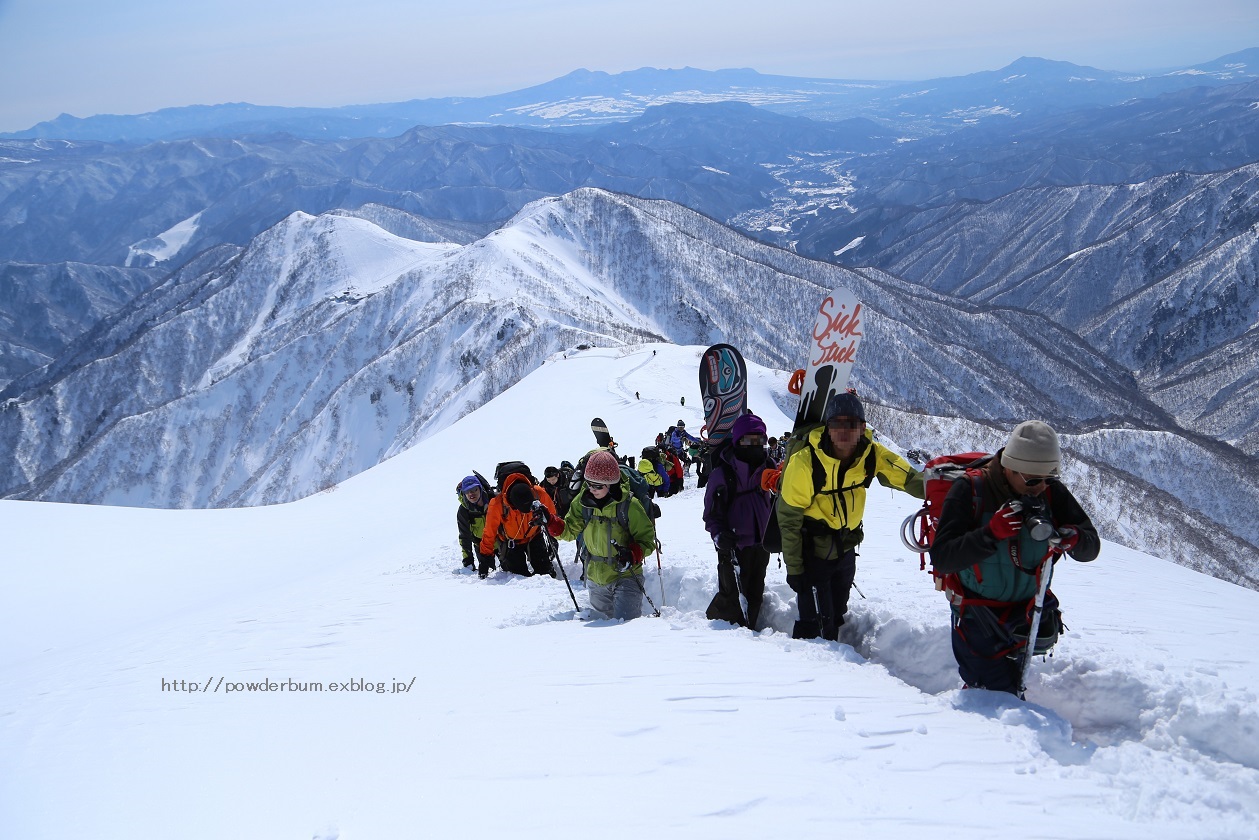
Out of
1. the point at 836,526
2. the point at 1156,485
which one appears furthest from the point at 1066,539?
the point at 1156,485

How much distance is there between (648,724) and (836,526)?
2440 mm

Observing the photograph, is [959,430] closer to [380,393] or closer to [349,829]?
[349,829]

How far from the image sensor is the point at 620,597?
7707 mm

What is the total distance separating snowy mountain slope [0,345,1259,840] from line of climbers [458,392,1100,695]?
40 centimetres

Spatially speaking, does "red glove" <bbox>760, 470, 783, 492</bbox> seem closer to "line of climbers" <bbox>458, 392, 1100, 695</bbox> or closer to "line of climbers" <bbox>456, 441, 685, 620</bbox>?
"line of climbers" <bbox>458, 392, 1100, 695</bbox>

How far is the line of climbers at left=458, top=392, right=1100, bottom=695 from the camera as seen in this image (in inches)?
174

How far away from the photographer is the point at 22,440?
156125mm

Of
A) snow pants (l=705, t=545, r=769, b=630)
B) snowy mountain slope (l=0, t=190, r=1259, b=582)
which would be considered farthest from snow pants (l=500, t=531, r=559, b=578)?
snowy mountain slope (l=0, t=190, r=1259, b=582)

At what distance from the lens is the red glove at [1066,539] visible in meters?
4.32

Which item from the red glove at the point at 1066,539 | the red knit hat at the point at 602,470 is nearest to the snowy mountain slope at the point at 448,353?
the red knit hat at the point at 602,470

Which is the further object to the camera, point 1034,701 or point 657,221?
point 657,221

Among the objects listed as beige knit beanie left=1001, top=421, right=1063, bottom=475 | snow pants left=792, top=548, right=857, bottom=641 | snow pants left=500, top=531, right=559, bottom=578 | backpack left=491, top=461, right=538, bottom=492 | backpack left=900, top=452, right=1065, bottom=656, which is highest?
beige knit beanie left=1001, top=421, right=1063, bottom=475

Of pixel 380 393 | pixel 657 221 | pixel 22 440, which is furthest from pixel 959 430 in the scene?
pixel 22 440

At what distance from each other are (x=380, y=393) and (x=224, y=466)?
126 feet
